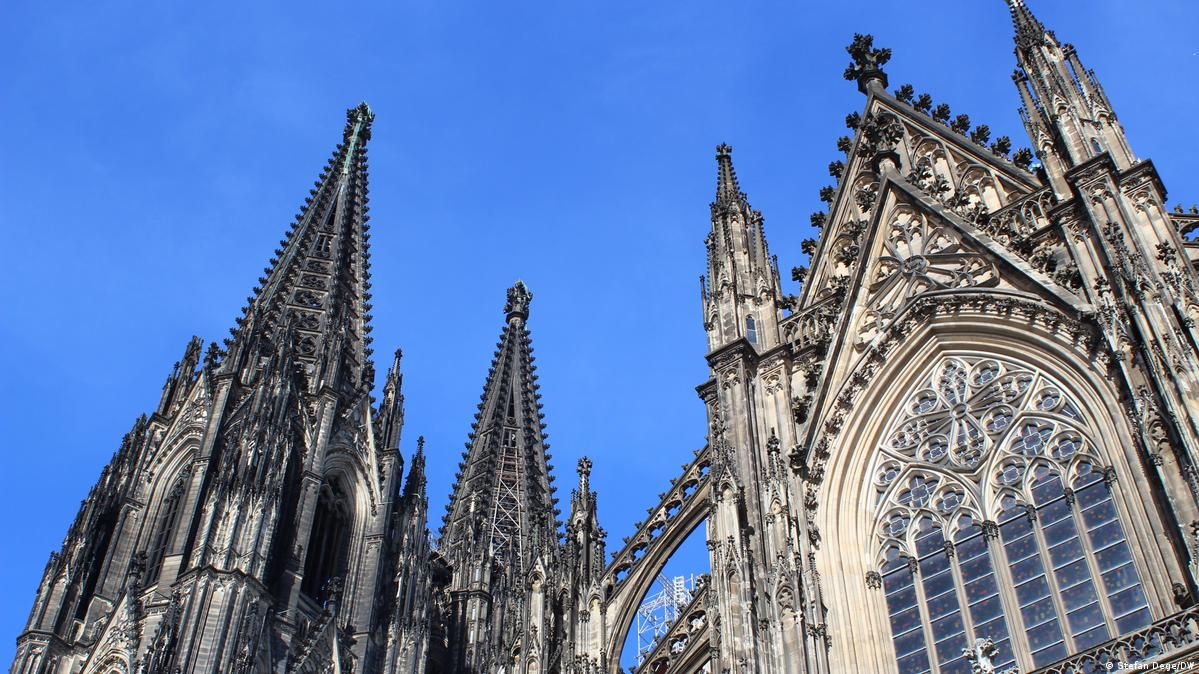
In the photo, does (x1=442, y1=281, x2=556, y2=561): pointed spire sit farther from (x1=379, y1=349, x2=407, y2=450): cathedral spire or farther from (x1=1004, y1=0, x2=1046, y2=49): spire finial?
(x1=1004, y1=0, x2=1046, y2=49): spire finial

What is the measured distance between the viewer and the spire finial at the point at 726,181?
23.7 m

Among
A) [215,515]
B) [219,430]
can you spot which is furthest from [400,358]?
[215,515]

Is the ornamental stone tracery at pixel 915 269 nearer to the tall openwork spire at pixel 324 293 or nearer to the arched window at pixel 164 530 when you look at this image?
the arched window at pixel 164 530

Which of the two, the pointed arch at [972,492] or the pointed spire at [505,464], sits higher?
the pointed spire at [505,464]

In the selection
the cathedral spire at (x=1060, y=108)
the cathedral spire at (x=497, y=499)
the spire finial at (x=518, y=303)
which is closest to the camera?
the cathedral spire at (x=1060, y=108)

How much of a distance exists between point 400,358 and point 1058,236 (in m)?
27.5

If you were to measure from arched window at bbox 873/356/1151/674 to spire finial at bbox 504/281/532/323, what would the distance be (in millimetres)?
37011

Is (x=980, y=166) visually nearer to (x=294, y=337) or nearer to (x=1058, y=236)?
(x=1058, y=236)

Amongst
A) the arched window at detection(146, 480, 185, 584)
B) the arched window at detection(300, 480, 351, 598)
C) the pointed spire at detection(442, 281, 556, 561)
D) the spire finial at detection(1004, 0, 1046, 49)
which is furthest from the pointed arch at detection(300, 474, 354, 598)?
the spire finial at detection(1004, 0, 1046, 49)

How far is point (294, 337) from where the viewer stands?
1598 inches

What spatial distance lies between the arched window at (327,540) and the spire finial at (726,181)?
15.4 meters

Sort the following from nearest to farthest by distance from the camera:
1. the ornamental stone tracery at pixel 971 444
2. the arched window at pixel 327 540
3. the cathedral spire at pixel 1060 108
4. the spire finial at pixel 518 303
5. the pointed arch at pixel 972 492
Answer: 1. the pointed arch at pixel 972 492
2. the ornamental stone tracery at pixel 971 444
3. the cathedral spire at pixel 1060 108
4. the arched window at pixel 327 540
5. the spire finial at pixel 518 303

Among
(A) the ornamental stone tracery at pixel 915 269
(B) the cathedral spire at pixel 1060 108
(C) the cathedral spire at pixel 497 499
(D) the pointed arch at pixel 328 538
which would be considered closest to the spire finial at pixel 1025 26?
(B) the cathedral spire at pixel 1060 108

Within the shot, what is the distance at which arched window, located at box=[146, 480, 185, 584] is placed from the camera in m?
33.1
